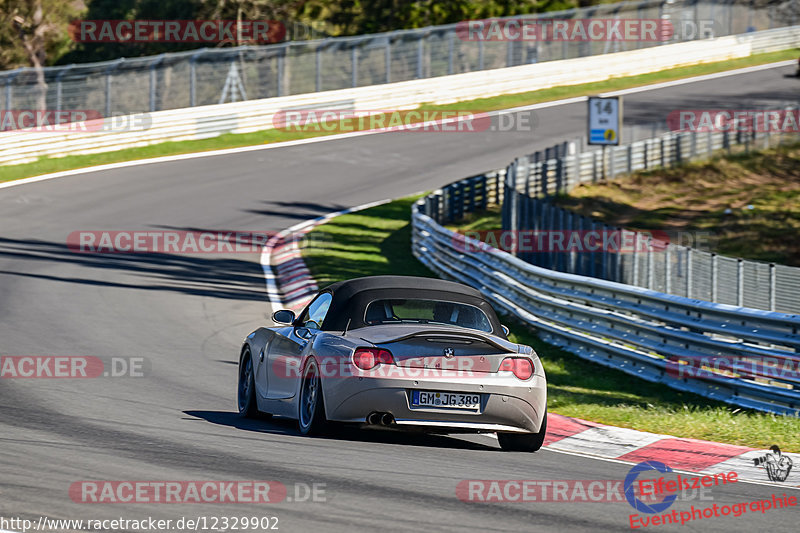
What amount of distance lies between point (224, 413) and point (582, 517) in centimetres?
469

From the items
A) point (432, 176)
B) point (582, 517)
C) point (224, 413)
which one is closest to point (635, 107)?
point (432, 176)

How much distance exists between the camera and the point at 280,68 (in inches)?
1603

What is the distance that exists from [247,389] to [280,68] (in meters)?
31.4

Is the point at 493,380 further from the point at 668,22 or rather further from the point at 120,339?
the point at 668,22

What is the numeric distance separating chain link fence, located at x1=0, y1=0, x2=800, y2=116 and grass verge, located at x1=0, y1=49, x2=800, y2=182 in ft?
6.12

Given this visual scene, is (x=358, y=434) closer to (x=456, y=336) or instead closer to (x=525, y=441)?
(x=456, y=336)

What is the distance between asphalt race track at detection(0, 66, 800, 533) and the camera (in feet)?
22.0


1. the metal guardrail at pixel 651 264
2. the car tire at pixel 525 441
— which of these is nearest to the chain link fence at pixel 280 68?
the metal guardrail at pixel 651 264

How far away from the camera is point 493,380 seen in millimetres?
8852

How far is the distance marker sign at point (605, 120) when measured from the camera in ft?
104

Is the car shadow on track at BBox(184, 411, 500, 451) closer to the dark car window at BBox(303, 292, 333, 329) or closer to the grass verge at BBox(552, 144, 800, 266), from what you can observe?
the dark car window at BBox(303, 292, 333, 329)

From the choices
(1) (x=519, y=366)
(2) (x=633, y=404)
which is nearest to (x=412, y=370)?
(1) (x=519, y=366)

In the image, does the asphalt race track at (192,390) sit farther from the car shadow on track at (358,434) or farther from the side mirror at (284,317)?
the side mirror at (284,317)

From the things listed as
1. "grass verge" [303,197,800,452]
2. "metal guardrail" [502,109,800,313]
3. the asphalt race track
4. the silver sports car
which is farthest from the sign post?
the silver sports car
